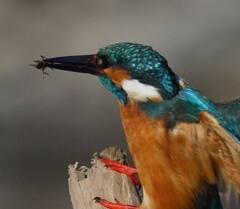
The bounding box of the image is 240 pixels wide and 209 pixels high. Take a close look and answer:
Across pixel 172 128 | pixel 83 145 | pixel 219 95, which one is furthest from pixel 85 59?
pixel 219 95

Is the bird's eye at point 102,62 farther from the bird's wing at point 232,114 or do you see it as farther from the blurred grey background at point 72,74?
the blurred grey background at point 72,74

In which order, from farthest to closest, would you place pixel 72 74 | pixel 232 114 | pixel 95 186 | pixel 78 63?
pixel 72 74, pixel 232 114, pixel 78 63, pixel 95 186

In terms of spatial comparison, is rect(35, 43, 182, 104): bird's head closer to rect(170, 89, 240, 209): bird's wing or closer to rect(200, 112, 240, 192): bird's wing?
rect(170, 89, 240, 209): bird's wing

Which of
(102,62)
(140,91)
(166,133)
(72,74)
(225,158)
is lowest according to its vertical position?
(225,158)

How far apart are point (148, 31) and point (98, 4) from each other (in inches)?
19.1

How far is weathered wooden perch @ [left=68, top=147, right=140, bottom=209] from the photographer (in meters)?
3.69

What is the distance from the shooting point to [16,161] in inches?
263

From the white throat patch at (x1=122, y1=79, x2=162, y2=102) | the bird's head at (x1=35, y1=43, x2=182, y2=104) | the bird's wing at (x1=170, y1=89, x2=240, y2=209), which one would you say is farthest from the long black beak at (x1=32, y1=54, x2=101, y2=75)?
the bird's wing at (x1=170, y1=89, x2=240, y2=209)

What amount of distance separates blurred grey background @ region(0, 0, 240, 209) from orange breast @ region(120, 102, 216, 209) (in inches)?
100

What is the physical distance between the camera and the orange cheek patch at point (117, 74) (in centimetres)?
383

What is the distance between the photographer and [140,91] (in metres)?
3.85

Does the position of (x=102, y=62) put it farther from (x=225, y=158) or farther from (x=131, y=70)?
(x=225, y=158)

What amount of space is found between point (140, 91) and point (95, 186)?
1.19 ft

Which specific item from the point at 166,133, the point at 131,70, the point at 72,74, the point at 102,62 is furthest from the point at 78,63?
the point at 72,74
